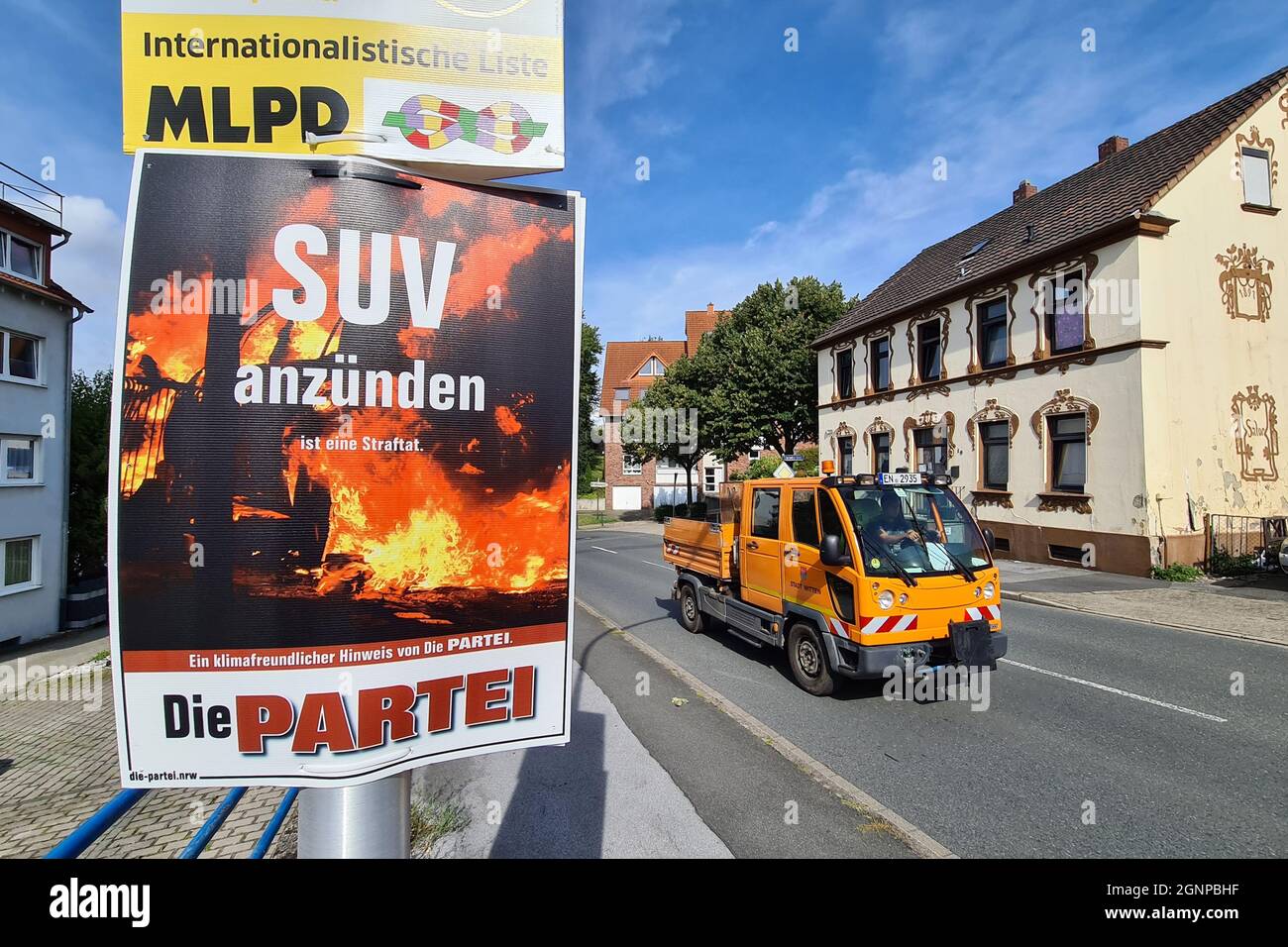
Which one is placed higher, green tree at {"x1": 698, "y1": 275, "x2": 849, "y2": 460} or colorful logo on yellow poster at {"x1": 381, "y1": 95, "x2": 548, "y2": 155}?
green tree at {"x1": 698, "y1": 275, "x2": 849, "y2": 460}

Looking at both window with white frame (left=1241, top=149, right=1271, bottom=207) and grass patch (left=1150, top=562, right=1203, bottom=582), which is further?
window with white frame (left=1241, top=149, right=1271, bottom=207)

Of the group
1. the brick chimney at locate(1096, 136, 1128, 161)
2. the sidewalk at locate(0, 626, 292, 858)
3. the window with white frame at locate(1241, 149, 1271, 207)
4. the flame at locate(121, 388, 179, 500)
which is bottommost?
the sidewalk at locate(0, 626, 292, 858)

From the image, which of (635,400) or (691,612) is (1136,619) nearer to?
(691,612)

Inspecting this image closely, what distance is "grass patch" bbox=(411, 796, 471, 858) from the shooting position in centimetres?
399

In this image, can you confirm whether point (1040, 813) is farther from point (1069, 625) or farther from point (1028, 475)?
point (1028, 475)

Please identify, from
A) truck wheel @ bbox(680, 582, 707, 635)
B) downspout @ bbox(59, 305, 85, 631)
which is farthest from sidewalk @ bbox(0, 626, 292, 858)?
downspout @ bbox(59, 305, 85, 631)

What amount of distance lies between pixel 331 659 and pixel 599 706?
5.29 m

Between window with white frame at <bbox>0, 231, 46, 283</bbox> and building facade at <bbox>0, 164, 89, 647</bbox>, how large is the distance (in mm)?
20

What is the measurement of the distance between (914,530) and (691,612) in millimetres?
4313

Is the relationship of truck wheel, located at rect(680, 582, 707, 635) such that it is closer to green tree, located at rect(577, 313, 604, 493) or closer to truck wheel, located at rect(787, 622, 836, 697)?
truck wheel, located at rect(787, 622, 836, 697)

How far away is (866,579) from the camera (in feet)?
20.9
